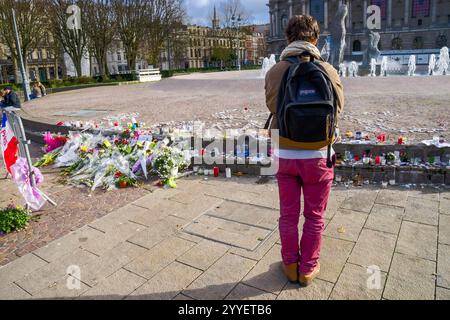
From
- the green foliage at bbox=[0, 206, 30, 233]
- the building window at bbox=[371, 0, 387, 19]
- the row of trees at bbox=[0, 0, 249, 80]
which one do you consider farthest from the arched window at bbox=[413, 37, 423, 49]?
the green foliage at bbox=[0, 206, 30, 233]

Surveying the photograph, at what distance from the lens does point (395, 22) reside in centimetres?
7094

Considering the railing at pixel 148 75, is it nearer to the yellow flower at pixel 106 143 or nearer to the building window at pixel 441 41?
the yellow flower at pixel 106 143

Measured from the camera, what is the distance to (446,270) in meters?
3.16

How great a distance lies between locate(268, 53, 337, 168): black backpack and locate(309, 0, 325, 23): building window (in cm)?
8124

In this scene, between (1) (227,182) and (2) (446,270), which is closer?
(2) (446,270)

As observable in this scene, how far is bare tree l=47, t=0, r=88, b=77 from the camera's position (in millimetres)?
37062

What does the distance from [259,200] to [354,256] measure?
1.78m

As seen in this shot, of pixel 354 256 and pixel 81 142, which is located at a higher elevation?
pixel 81 142

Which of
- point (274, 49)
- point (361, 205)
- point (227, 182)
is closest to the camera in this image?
point (361, 205)

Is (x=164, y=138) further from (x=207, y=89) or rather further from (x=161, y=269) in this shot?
(x=207, y=89)

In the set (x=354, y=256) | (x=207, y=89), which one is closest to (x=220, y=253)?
(x=354, y=256)

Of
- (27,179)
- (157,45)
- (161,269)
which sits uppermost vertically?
(157,45)

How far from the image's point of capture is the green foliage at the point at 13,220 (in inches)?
174

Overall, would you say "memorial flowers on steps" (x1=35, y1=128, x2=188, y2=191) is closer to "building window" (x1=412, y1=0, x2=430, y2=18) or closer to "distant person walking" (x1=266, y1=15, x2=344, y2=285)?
"distant person walking" (x1=266, y1=15, x2=344, y2=285)
